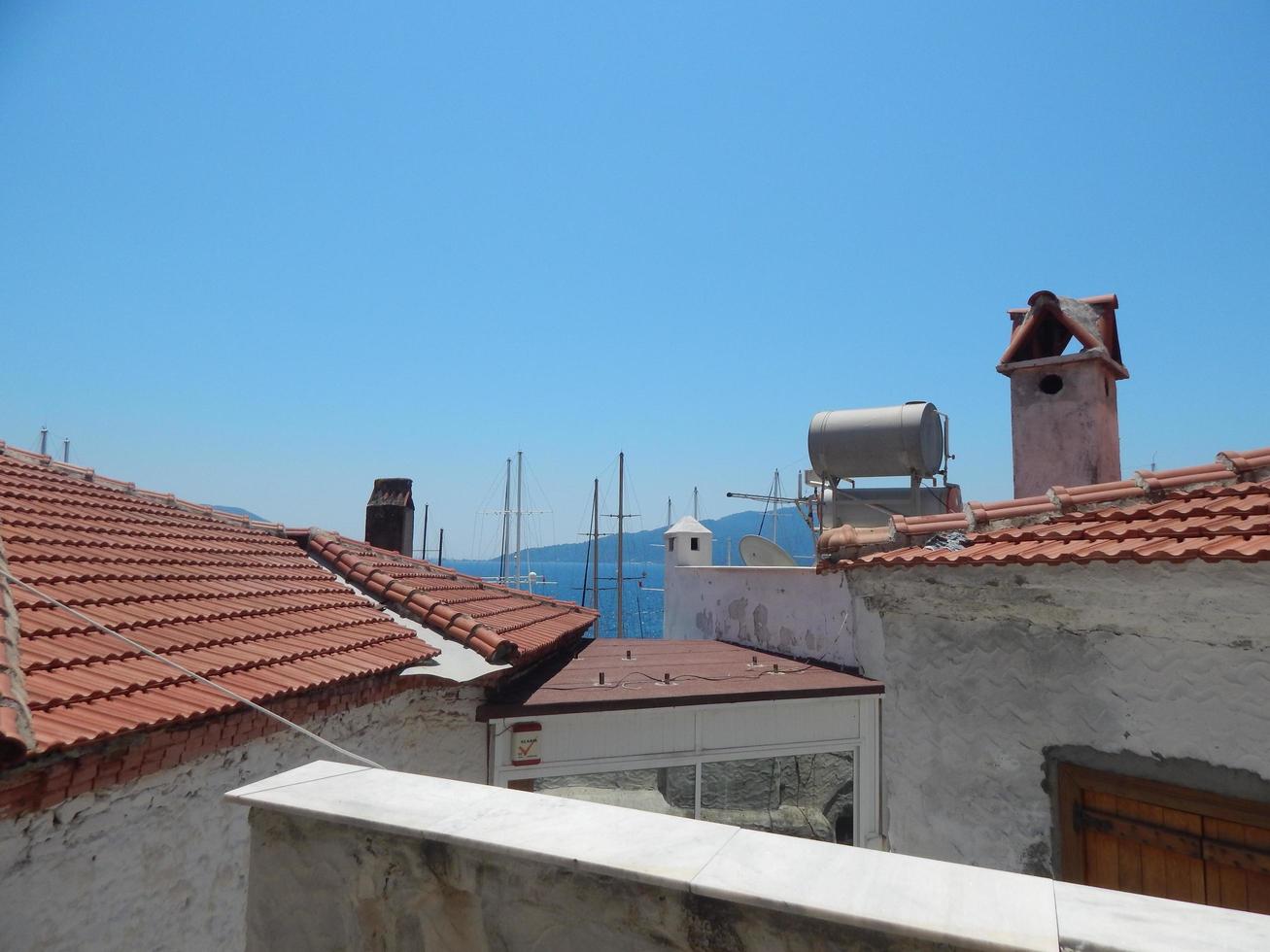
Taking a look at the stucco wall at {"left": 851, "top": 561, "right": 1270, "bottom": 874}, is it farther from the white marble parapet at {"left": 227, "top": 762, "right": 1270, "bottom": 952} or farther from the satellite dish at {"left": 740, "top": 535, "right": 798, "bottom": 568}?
the satellite dish at {"left": 740, "top": 535, "right": 798, "bottom": 568}

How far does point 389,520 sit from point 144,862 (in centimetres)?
1008

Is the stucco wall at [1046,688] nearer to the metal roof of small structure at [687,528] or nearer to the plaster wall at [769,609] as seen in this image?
the plaster wall at [769,609]

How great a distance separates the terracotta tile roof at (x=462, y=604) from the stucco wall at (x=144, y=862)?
7.07 feet

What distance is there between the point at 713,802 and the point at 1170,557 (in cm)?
598

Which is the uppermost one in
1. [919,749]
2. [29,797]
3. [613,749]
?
[29,797]

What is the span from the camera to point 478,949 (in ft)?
7.07

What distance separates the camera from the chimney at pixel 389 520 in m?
14.2

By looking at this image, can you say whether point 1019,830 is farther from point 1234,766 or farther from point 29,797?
point 29,797

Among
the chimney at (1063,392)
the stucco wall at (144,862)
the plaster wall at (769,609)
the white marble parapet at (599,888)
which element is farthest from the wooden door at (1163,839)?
the stucco wall at (144,862)

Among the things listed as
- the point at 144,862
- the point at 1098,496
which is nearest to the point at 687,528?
the point at 1098,496

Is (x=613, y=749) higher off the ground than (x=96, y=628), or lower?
lower

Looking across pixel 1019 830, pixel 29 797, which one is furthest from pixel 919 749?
pixel 29 797

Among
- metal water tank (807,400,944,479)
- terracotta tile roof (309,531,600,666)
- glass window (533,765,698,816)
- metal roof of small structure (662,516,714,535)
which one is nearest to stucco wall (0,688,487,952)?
terracotta tile roof (309,531,600,666)

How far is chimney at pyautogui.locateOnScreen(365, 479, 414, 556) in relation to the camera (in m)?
14.2
